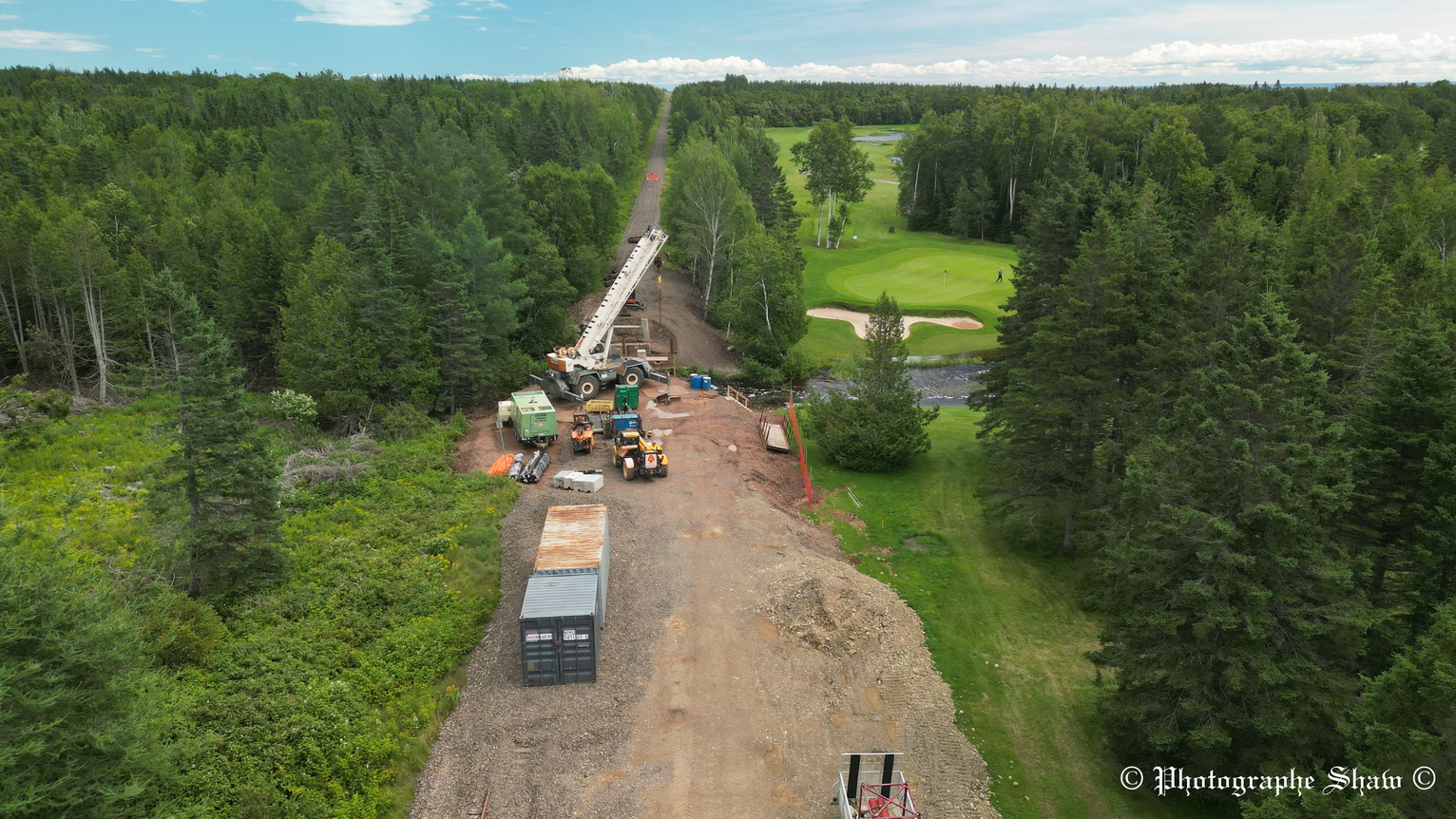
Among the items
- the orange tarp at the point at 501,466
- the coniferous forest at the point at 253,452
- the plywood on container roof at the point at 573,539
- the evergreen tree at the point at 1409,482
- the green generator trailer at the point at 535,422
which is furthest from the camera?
the green generator trailer at the point at 535,422

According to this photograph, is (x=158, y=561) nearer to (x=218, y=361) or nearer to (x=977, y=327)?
(x=218, y=361)

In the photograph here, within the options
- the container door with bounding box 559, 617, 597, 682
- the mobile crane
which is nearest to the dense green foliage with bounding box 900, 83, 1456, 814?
the container door with bounding box 559, 617, 597, 682

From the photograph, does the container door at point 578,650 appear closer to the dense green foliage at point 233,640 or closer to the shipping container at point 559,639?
the shipping container at point 559,639

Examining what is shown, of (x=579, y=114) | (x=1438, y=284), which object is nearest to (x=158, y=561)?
(x=1438, y=284)

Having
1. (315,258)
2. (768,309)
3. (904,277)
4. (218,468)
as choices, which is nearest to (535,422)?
(315,258)

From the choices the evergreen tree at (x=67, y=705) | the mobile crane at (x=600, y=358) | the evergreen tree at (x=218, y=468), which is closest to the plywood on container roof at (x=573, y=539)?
the evergreen tree at (x=218, y=468)

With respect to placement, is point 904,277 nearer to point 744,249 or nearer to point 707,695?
point 744,249

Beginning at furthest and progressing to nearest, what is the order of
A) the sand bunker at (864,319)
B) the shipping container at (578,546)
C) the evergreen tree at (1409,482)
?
the sand bunker at (864,319), the shipping container at (578,546), the evergreen tree at (1409,482)

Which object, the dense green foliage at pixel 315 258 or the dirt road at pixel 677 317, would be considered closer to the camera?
the dense green foliage at pixel 315 258

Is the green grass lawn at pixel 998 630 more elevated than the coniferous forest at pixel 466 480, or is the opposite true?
the coniferous forest at pixel 466 480
